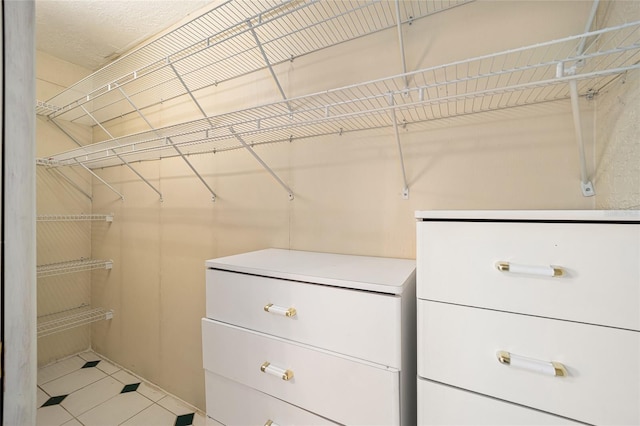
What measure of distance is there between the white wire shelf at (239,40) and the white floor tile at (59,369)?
6.61 feet

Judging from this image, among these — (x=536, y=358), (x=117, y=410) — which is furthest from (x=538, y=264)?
(x=117, y=410)

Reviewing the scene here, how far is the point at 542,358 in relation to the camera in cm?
54

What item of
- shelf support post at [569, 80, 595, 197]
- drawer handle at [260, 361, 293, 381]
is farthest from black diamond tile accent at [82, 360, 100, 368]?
shelf support post at [569, 80, 595, 197]

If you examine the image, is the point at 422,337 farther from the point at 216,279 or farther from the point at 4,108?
the point at 4,108

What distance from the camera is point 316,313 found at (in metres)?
0.80

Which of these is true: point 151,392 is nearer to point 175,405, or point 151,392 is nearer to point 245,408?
point 175,405

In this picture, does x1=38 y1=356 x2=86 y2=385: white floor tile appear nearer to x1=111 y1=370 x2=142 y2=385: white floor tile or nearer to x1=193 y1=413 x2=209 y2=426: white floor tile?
x1=111 y1=370 x2=142 y2=385: white floor tile

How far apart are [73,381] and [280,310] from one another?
225 cm

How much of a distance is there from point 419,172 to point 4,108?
1119 mm

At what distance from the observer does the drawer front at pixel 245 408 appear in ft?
2.73

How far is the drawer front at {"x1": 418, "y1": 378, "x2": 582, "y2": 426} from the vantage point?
0.55 m

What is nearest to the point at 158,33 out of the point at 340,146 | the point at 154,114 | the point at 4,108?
the point at 154,114

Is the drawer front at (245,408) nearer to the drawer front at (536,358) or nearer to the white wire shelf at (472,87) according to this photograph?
the drawer front at (536,358)

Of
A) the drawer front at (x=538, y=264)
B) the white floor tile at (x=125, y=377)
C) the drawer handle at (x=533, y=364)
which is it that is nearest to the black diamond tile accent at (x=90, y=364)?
the white floor tile at (x=125, y=377)
